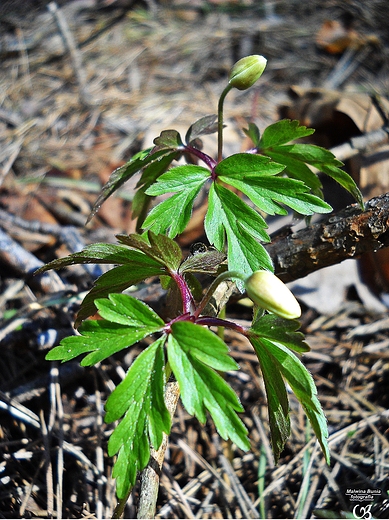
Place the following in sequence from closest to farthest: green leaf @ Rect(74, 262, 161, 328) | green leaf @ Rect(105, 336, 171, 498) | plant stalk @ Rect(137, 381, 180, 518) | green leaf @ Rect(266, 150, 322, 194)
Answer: green leaf @ Rect(105, 336, 171, 498), plant stalk @ Rect(137, 381, 180, 518), green leaf @ Rect(74, 262, 161, 328), green leaf @ Rect(266, 150, 322, 194)

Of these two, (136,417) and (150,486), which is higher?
(136,417)

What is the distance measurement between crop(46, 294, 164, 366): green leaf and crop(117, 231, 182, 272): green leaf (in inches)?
5.8

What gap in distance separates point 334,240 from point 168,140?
2.08 ft

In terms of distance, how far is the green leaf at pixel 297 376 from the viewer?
3.77 ft

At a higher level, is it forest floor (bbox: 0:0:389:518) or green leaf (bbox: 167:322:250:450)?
green leaf (bbox: 167:322:250:450)

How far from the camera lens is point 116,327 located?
1152 mm

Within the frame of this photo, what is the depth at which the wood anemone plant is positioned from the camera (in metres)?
1.08

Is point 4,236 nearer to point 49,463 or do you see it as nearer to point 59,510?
point 49,463

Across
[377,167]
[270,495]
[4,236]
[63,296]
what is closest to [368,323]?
[377,167]

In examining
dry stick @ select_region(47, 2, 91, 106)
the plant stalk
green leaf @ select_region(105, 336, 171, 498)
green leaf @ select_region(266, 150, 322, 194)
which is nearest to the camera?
green leaf @ select_region(105, 336, 171, 498)

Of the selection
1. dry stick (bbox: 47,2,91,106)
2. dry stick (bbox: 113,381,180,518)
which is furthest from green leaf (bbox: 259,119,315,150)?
dry stick (bbox: 47,2,91,106)

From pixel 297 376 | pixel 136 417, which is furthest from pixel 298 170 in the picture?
pixel 136 417

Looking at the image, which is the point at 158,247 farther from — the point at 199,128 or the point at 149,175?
the point at 199,128
